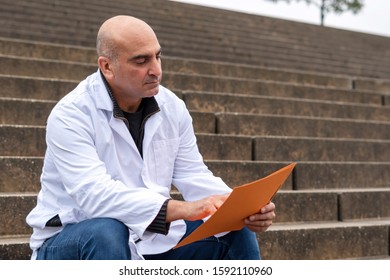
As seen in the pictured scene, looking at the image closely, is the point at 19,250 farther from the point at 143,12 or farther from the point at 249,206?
the point at 143,12

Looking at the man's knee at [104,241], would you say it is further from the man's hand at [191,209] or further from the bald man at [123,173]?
the man's hand at [191,209]

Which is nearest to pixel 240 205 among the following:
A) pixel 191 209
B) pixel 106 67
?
pixel 191 209

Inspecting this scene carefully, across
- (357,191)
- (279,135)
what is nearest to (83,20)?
(279,135)

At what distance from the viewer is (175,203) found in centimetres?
241

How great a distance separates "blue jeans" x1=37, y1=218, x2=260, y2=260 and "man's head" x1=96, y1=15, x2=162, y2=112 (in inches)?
19.5

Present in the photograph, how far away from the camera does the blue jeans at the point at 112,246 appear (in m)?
2.30

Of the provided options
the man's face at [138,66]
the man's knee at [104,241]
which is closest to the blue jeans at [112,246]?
the man's knee at [104,241]

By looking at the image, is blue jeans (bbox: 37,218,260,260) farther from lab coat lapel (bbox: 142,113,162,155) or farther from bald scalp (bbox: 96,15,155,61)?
bald scalp (bbox: 96,15,155,61)

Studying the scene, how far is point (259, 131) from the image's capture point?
5.30 m

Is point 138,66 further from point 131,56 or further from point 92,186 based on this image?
point 92,186

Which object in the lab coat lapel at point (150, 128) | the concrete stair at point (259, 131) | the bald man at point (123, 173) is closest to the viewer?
the bald man at point (123, 173)

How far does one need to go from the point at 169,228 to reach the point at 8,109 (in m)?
2.05

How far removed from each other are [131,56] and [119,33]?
0.09 m

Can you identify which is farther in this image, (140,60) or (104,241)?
(140,60)
